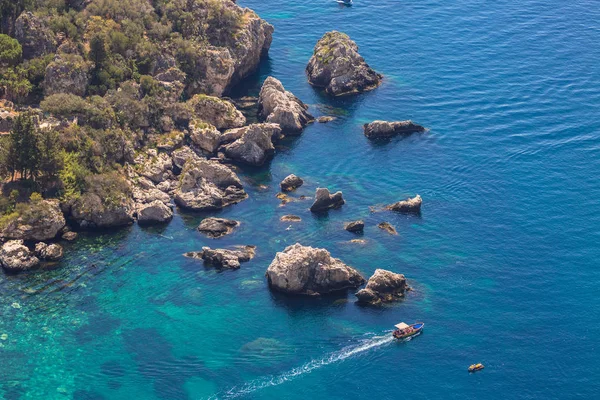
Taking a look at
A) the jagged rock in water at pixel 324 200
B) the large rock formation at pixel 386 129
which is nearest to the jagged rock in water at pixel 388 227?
the jagged rock in water at pixel 324 200

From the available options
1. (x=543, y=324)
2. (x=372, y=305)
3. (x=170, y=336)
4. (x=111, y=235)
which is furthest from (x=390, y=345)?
(x=111, y=235)

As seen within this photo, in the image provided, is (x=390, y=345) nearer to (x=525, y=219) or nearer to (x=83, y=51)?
(x=525, y=219)

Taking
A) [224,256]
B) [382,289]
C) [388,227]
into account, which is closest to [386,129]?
[388,227]

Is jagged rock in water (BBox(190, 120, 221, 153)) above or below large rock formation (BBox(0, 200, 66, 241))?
above

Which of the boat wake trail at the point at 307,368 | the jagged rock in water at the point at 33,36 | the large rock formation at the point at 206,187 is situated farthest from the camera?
the jagged rock in water at the point at 33,36

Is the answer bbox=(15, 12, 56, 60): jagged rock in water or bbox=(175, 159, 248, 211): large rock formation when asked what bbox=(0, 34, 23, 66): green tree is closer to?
bbox=(15, 12, 56, 60): jagged rock in water

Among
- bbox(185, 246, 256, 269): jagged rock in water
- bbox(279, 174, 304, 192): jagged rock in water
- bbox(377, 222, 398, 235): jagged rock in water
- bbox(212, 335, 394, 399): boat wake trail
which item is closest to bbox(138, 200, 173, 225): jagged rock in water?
bbox(185, 246, 256, 269): jagged rock in water

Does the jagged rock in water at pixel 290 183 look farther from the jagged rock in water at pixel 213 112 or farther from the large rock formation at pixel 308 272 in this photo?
the large rock formation at pixel 308 272
